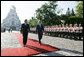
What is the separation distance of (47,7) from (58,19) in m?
6.43

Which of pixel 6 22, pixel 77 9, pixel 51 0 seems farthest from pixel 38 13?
pixel 6 22

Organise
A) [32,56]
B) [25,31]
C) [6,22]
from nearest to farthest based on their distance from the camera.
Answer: [32,56] < [25,31] < [6,22]

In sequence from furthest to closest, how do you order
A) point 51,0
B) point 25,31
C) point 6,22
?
1. point 6,22
2. point 51,0
3. point 25,31

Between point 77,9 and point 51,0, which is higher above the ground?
point 51,0

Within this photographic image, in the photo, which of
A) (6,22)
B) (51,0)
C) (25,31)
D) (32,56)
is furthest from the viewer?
(6,22)

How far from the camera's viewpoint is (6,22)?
119 meters

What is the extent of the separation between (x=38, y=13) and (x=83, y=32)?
36085mm

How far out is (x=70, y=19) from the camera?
46.4 meters

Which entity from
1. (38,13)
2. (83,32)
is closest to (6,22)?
(38,13)

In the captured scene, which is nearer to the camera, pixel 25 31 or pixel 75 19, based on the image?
A: pixel 25 31

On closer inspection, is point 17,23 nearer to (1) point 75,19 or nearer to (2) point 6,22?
(2) point 6,22

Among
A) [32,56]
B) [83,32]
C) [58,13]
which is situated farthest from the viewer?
[58,13]

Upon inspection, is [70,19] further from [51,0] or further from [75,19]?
[51,0]

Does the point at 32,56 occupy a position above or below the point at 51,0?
below
